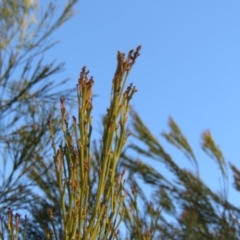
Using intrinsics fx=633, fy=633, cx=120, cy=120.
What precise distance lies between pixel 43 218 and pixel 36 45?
4.04 ft

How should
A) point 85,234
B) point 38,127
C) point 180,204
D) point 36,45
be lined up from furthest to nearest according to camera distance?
point 36,45 < point 38,127 < point 180,204 < point 85,234

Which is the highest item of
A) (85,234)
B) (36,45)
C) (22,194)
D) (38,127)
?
(36,45)

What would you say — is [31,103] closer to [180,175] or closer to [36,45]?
[36,45]

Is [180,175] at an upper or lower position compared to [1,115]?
lower

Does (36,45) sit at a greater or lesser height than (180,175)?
greater

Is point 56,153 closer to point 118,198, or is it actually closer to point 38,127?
point 118,198

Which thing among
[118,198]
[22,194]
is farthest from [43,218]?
[118,198]

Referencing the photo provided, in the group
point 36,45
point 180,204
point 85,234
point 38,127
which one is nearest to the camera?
point 85,234

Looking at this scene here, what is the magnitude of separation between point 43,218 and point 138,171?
738mm

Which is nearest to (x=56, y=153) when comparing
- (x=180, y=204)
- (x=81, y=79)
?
(x=81, y=79)

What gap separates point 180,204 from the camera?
3.99 m

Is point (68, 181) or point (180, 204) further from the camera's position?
point (180, 204)

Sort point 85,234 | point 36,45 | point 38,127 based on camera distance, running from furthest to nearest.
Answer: point 36,45
point 38,127
point 85,234

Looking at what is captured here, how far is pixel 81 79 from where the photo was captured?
1569mm
